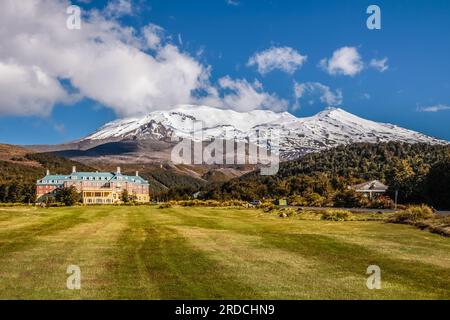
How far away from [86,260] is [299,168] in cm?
15411

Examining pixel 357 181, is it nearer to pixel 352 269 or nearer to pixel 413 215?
pixel 413 215

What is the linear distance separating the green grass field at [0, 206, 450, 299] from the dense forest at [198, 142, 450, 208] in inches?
1459

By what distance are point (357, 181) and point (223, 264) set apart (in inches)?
4233

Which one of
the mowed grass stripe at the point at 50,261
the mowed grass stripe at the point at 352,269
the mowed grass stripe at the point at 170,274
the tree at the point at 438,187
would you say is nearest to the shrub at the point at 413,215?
A: the mowed grass stripe at the point at 352,269

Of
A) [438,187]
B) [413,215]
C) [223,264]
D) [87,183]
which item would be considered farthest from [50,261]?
[87,183]

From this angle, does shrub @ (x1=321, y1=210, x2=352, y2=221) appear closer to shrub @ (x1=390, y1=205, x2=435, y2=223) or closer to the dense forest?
shrub @ (x1=390, y1=205, x2=435, y2=223)

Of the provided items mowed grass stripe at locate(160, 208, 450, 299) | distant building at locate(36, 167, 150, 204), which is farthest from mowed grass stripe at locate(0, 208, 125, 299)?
distant building at locate(36, 167, 150, 204)

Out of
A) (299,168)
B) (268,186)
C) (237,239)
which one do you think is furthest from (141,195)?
(237,239)

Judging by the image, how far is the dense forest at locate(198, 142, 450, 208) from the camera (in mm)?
67375

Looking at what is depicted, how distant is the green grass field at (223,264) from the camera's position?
1127 centimetres

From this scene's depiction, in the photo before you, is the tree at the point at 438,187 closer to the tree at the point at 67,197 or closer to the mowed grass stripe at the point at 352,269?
the mowed grass stripe at the point at 352,269

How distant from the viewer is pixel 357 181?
118m

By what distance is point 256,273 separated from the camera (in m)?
13.4

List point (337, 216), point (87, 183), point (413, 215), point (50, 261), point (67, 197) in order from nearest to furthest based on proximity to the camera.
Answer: point (50, 261)
point (413, 215)
point (337, 216)
point (67, 197)
point (87, 183)
